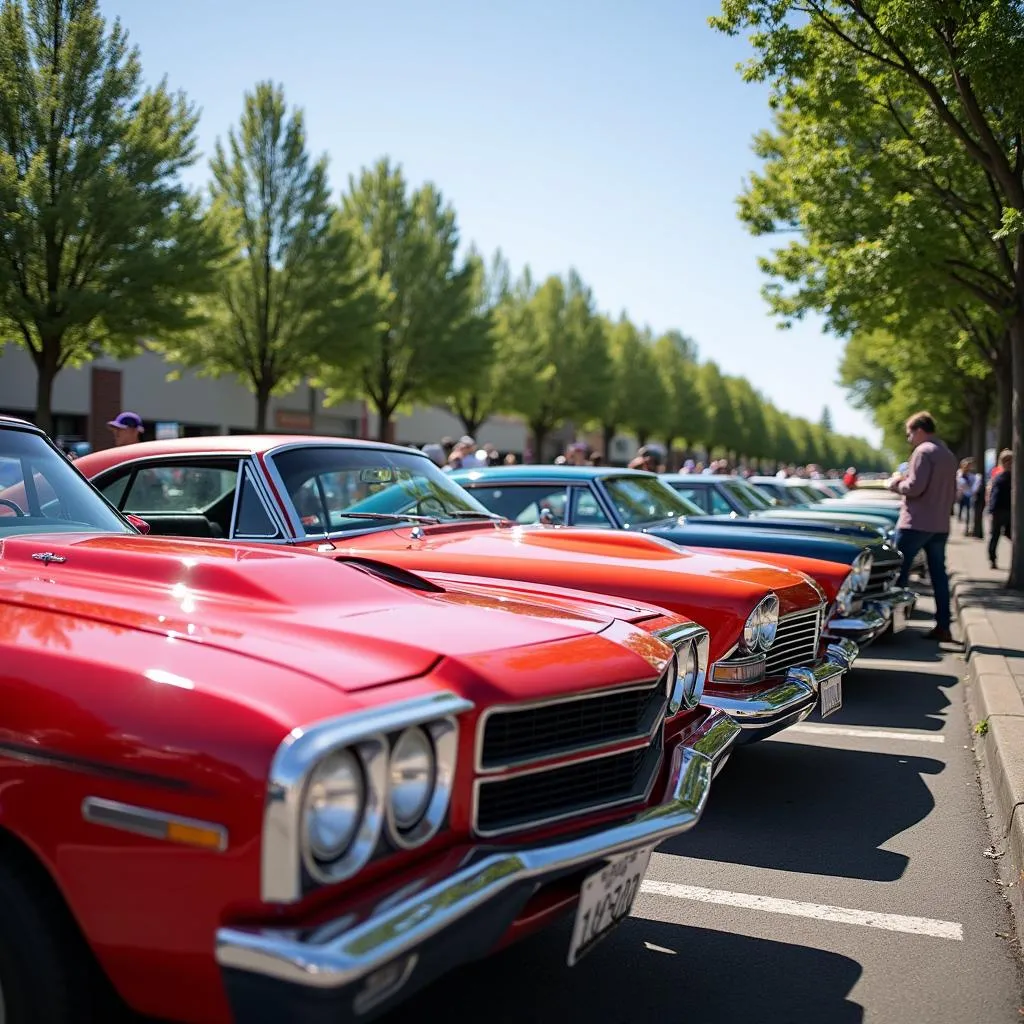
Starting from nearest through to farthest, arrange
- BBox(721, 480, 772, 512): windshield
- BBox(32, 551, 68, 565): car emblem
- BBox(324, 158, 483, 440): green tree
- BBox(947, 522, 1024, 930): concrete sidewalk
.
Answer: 1. BBox(32, 551, 68, 565): car emblem
2. BBox(947, 522, 1024, 930): concrete sidewalk
3. BBox(721, 480, 772, 512): windshield
4. BBox(324, 158, 483, 440): green tree

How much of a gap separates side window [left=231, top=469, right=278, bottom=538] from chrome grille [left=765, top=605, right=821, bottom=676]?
7.97ft

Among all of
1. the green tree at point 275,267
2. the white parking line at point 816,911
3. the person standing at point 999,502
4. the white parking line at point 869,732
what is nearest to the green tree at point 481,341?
the green tree at point 275,267

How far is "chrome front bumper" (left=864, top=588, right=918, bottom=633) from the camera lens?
853cm

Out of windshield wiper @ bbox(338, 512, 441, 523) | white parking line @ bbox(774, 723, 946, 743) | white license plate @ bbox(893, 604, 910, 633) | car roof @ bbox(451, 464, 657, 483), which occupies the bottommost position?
white parking line @ bbox(774, 723, 946, 743)

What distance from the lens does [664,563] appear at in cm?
555

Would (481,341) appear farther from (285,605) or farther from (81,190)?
(285,605)

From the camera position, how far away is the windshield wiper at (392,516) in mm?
5527

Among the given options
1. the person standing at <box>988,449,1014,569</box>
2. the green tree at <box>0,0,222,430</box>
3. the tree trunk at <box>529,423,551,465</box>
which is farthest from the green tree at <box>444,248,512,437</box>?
the person standing at <box>988,449,1014,569</box>

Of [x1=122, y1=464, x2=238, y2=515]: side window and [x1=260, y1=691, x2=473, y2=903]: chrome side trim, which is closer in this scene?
[x1=260, y1=691, x2=473, y2=903]: chrome side trim

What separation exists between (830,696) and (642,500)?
3170 mm

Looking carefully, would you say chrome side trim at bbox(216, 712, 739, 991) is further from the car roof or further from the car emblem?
the car roof

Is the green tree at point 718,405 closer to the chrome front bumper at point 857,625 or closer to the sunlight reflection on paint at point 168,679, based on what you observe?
the chrome front bumper at point 857,625

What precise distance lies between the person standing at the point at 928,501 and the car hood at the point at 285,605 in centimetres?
713

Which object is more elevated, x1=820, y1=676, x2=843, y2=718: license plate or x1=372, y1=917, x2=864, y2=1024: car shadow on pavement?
x1=820, y1=676, x2=843, y2=718: license plate
